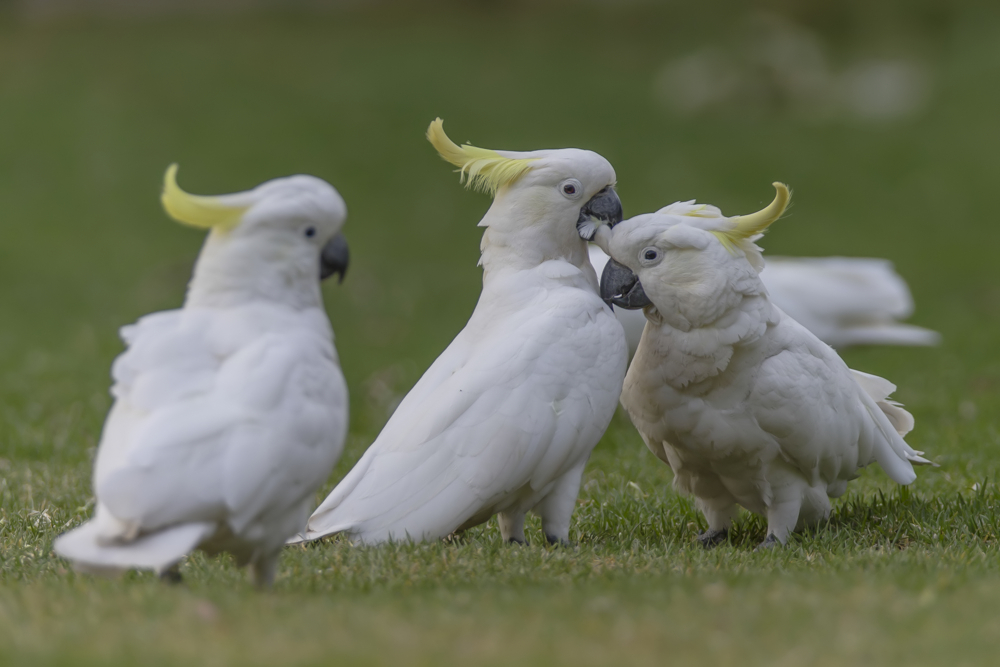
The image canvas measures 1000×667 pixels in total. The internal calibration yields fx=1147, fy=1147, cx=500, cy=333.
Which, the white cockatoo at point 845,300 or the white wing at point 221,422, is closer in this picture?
the white wing at point 221,422

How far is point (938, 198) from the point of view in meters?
12.8

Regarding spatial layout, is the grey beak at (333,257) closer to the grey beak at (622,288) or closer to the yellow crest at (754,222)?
the grey beak at (622,288)

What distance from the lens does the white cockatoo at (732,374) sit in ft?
12.3

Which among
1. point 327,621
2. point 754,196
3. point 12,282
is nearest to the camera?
point 327,621

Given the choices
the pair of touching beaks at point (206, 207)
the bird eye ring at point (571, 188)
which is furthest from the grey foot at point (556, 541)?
the pair of touching beaks at point (206, 207)

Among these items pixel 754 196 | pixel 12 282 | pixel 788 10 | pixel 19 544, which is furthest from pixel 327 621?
pixel 788 10

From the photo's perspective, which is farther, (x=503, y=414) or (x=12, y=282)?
(x=12, y=282)

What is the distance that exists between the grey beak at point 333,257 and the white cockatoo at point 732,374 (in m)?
1.06

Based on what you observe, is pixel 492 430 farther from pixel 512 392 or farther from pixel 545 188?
pixel 545 188

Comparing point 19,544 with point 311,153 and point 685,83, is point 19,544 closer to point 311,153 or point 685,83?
point 311,153

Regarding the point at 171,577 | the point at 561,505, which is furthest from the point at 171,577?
the point at 561,505

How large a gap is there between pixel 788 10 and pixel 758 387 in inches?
635

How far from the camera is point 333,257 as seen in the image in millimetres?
3199

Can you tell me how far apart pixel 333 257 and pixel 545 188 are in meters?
1.12
